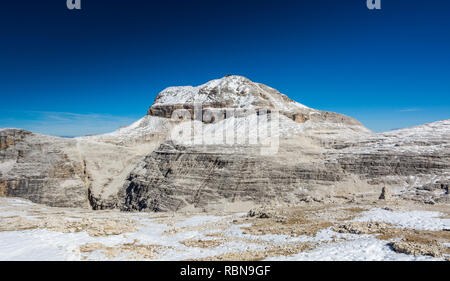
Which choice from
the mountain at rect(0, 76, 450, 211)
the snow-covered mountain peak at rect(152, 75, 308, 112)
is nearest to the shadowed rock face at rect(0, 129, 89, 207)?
the mountain at rect(0, 76, 450, 211)

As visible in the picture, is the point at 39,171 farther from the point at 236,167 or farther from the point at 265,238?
the point at 265,238

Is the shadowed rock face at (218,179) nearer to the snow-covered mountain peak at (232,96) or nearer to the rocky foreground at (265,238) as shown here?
the rocky foreground at (265,238)

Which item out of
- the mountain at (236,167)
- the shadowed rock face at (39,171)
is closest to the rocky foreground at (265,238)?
the mountain at (236,167)

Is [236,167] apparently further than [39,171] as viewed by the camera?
No

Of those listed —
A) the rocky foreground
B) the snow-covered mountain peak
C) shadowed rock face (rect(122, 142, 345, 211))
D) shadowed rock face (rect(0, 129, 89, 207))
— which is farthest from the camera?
the snow-covered mountain peak

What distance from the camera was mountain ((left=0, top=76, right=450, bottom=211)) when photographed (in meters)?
26.3

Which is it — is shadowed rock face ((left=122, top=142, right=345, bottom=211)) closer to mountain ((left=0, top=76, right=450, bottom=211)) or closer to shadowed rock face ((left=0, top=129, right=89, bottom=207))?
mountain ((left=0, top=76, right=450, bottom=211))

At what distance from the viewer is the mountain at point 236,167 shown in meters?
26.3

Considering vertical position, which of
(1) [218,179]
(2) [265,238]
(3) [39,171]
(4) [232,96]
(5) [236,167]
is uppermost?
(4) [232,96]

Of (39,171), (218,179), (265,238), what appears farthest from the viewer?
(39,171)

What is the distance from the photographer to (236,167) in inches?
1251

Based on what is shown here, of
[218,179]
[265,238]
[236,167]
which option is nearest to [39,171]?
[218,179]

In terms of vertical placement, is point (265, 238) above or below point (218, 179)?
below
